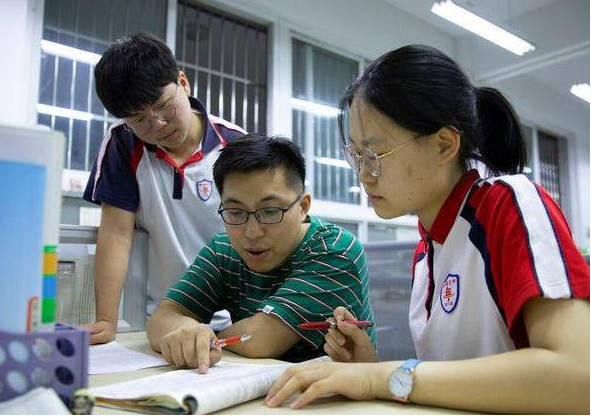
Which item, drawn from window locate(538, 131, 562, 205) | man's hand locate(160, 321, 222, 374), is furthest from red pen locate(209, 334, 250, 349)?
window locate(538, 131, 562, 205)

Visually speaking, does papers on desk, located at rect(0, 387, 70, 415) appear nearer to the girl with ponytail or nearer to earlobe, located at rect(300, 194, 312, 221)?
the girl with ponytail

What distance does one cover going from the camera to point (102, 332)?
130 centimetres

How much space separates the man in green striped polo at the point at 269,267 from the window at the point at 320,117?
290 centimetres

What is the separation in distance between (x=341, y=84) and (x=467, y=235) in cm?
396

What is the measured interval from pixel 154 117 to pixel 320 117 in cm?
311

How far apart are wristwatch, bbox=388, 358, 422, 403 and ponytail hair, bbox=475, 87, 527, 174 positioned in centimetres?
48

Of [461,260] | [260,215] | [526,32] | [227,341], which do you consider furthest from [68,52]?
[526,32]

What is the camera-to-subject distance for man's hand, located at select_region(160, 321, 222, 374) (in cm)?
96

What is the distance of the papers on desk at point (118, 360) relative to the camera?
985mm

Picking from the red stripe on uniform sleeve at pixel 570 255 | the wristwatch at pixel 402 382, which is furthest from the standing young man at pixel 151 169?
the red stripe on uniform sleeve at pixel 570 255

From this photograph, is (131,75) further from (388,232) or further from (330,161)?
(388,232)

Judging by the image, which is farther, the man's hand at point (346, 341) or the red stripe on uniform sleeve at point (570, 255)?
the man's hand at point (346, 341)

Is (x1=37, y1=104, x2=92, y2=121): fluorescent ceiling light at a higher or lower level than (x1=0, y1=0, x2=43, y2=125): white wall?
lower

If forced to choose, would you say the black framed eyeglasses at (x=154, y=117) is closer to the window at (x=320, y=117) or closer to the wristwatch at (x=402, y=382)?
the wristwatch at (x=402, y=382)
